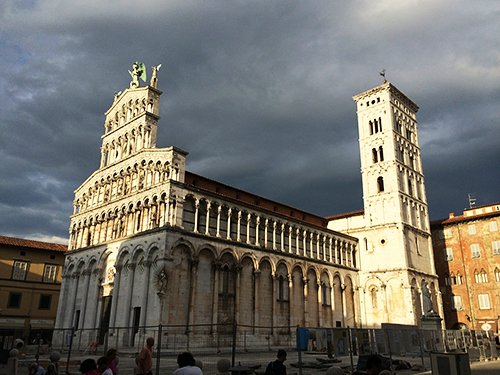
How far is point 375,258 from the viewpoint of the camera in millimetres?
45938

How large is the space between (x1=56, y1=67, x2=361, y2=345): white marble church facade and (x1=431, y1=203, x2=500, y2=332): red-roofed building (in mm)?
13199

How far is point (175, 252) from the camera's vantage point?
94.8 ft

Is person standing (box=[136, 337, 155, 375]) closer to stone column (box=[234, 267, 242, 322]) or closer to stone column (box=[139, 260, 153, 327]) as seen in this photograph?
stone column (box=[139, 260, 153, 327])

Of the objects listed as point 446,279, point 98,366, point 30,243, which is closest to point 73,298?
point 30,243

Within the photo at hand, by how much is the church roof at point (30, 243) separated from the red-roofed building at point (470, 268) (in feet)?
154

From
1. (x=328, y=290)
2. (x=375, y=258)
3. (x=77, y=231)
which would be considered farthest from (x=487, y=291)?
(x=77, y=231)

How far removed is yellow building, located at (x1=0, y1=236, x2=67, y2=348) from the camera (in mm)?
43469

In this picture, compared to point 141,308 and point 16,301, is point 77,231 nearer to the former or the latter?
point 16,301

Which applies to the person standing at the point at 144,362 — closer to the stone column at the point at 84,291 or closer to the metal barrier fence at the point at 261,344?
the metal barrier fence at the point at 261,344

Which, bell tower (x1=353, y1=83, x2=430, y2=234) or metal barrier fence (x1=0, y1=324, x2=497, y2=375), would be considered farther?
bell tower (x1=353, y1=83, x2=430, y2=234)

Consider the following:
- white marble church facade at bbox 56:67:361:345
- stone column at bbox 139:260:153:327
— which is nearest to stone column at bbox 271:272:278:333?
white marble church facade at bbox 56:67:361:345

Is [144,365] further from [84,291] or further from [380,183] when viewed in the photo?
[380,183]

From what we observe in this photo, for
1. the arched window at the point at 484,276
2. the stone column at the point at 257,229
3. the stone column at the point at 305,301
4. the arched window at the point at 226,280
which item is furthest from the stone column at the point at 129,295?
the arched window at the point at 484,276

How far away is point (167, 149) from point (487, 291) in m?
38.6
